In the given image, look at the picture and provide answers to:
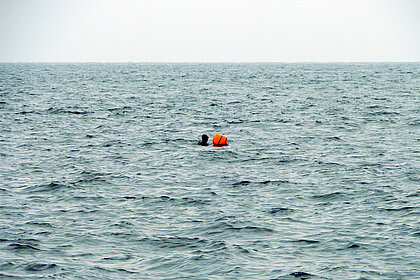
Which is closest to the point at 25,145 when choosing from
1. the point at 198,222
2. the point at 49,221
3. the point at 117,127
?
the point at 117,127

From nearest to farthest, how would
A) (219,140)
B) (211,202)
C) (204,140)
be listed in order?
(211,202) < (219,140) < (204,140)

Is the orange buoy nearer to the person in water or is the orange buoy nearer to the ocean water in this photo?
the person in water

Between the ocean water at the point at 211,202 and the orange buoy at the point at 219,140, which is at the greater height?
the orange buoy at the point at 219,140

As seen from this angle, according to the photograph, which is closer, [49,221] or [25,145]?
[49,221]

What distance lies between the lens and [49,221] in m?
16.5

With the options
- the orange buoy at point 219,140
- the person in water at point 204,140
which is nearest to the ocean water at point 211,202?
the person in water at point 204,140

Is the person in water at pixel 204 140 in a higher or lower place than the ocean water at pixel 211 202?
higher

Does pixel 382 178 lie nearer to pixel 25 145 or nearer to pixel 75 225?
pixel 75 225

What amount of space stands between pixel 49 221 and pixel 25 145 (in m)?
14.4

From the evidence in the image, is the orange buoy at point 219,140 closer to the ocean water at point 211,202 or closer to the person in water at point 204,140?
the person in water at point 204,140

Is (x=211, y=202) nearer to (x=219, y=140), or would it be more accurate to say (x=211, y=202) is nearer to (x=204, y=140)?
(x=219, y=140)

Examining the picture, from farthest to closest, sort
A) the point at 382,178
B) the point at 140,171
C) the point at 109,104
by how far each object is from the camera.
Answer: the point at 109,104 → the point at 140,171 → the point at 382,178

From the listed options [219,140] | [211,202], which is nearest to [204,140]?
[219,140]

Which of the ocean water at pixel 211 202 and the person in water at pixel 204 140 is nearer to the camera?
the ocean water at pixel 211 202
